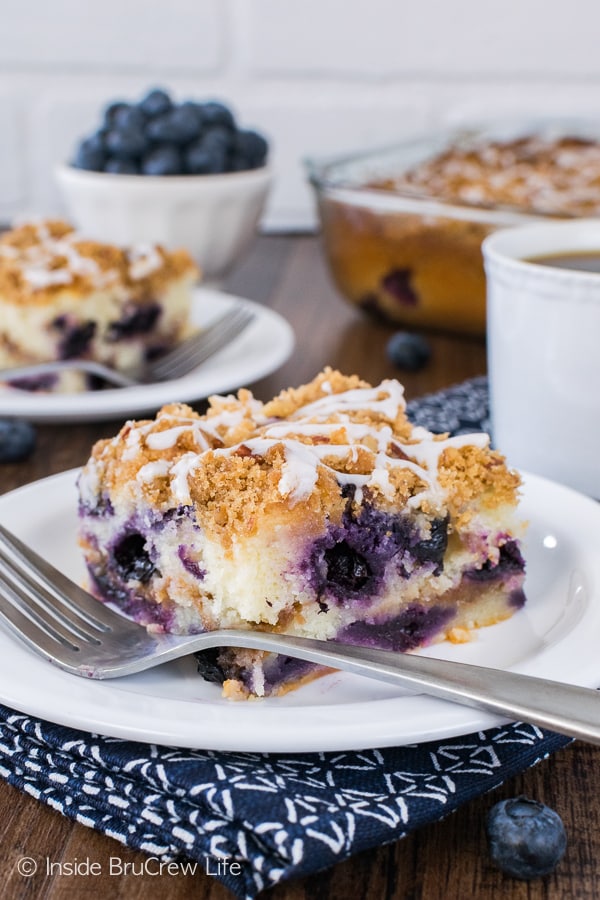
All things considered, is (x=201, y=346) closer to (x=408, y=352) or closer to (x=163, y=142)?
(x=408, y=352)

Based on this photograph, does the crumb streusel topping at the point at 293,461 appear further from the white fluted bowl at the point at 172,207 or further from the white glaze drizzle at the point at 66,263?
the white fluted bowl at the point at 172,207

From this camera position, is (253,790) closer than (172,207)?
Yes

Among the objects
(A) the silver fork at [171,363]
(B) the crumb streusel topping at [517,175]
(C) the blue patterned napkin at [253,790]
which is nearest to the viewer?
(C) the blue patterned napkin at [253,790]

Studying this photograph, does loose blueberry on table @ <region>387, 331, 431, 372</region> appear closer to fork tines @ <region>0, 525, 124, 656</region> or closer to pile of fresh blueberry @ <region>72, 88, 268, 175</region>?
pile of fresh blueberry @ <region>72, 88, 268, 175</region>

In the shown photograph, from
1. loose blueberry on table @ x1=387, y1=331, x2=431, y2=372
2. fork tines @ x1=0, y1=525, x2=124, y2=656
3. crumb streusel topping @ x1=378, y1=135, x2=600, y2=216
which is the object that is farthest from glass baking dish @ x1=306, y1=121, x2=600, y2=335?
fork tines @ x1=0, y1=525, x2=124, y2=656

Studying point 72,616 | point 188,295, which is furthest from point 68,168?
point 72,616

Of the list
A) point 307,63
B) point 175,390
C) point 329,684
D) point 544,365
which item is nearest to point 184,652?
point 329,684

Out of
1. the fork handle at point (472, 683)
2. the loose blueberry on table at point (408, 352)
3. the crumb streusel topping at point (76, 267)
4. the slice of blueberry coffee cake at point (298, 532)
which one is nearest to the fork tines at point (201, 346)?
the crumb streusel topping at point (76, 267)

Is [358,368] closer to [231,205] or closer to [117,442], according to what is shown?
[231,205]
